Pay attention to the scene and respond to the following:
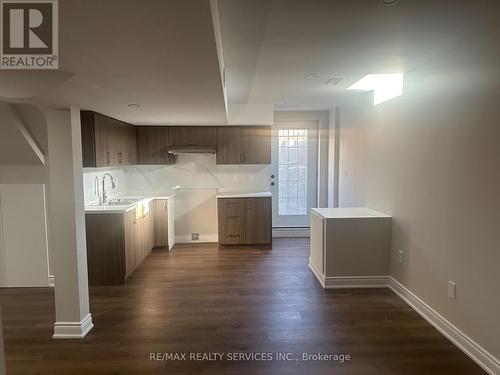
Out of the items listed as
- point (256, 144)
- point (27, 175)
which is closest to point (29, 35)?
point (27, 175)

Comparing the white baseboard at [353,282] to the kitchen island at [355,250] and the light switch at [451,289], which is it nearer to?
the kitchen island at [355,250]

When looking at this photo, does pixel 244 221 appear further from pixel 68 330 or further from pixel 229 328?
pixel 68 330

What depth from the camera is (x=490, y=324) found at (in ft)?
7.18

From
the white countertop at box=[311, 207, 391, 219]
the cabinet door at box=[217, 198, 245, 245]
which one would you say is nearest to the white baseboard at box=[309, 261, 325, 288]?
the white countertop at box=[311, 207, 391, 219]

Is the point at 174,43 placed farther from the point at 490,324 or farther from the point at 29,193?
the point at 29,193

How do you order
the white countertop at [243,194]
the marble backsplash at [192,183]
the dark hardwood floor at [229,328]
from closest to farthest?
the dark hardwood floor at [229,328], the white countertop at [243,194], the marble backsplash at [192,183]

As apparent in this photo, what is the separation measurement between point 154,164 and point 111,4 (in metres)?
4.50

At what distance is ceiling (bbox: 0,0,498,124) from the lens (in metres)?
1.31

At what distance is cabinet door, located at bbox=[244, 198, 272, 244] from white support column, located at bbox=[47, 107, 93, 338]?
296 cm

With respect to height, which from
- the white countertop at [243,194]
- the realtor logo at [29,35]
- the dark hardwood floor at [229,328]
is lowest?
the dark hardwood floor at [229,328]

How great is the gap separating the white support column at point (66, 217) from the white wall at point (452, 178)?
2.96 metres

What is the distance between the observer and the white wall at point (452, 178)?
2.17 m

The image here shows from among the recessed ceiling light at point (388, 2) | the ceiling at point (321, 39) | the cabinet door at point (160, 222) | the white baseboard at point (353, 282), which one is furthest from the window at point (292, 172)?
the recessed ceiling light at point (388, 2)

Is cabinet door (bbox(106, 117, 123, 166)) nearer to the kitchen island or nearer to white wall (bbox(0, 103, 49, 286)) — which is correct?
white wall (bbox(0, 103, 49, 286))
